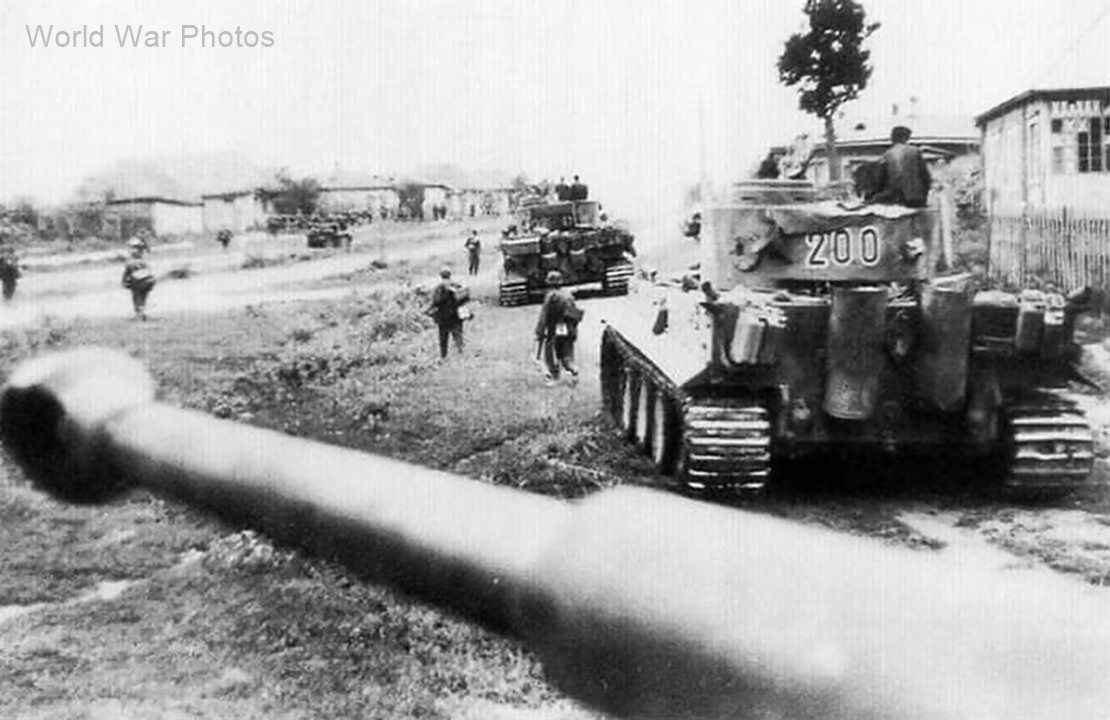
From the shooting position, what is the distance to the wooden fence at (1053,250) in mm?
6316

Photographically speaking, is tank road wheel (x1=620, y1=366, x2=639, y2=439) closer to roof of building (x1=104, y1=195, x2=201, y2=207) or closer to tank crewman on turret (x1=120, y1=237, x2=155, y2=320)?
roof of building (x1=104, y1=195, x2=201, y2=207)

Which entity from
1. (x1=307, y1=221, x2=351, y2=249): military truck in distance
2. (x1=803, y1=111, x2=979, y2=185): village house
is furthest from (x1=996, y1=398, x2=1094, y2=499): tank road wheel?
(x1=803, y1=111, x2=979, y2=185): village house

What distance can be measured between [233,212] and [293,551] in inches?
220

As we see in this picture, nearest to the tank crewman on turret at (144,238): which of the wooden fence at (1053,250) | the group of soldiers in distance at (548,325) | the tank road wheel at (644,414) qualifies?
the group of soldiers in distance at (548,325)

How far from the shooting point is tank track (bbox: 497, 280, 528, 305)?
9375 mm

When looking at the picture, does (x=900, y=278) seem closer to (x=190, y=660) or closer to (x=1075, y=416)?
(x=1075, y=416)

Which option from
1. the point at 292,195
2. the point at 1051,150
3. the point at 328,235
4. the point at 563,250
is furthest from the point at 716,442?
the point at 328,235

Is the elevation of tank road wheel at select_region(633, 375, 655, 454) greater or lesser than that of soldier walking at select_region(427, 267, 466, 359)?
lesser

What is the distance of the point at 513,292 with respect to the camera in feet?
30.8

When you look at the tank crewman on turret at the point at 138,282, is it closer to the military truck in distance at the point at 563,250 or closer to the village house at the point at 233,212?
the village house at the point at 233,212

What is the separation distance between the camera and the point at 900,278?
4379 mm

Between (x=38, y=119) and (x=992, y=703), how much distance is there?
2961mm

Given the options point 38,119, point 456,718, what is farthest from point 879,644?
point 38,119

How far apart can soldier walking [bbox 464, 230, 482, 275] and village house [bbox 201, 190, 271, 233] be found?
8.87 ft
